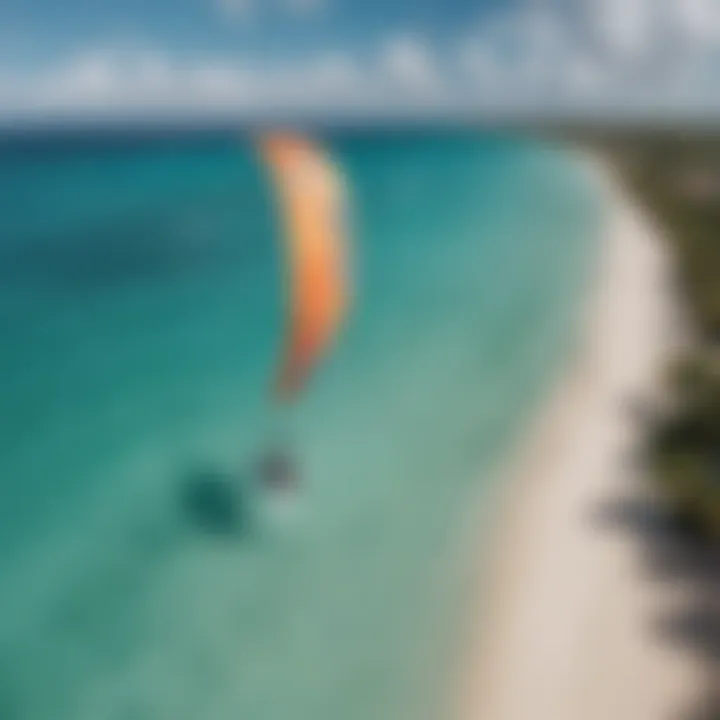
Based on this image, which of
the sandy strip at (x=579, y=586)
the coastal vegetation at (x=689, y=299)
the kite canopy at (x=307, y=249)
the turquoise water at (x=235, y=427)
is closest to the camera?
the sandy strip at (x=579, y=586)

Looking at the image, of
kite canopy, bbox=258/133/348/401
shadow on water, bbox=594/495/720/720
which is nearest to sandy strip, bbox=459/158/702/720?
shadow on water, bbox=594/495/720/720

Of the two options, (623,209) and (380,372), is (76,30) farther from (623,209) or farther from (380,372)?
(623,209)

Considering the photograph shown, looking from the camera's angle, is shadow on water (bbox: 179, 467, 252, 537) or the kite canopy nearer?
shadow on water (bbox: 179, 467, 252, 537)

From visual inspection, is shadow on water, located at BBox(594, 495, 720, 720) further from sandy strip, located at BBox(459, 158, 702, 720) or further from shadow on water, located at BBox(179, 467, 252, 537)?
shadow on water, located at BBox(179, 467, 252, 537)

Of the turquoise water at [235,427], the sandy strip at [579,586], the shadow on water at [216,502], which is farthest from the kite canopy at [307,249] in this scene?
the sandy strip at [579,586]

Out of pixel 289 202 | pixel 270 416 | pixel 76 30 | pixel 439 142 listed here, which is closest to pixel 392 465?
pixel 270 416

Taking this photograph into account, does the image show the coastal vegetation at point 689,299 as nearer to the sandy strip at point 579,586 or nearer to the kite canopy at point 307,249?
the sandy strip at point 579,586
